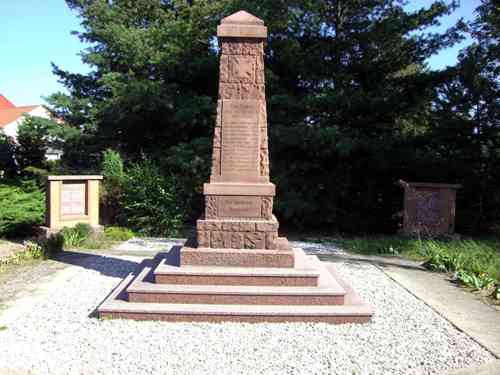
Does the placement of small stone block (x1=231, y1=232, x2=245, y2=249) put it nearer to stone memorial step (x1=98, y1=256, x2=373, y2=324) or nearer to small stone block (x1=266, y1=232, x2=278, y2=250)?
small stone block (x1=266, y1=232, x2=278, y2=250)

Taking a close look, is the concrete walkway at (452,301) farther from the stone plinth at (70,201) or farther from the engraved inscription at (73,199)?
the engraved inscription at (73,199)

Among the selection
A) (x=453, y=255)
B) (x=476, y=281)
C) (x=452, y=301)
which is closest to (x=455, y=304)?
(x=452, y=301)

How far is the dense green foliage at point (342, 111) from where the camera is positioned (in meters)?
12.9

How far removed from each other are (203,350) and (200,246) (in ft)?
6.50

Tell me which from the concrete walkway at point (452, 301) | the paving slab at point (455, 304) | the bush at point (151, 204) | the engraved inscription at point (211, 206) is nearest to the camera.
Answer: the concrete walkway at point (452, 301)

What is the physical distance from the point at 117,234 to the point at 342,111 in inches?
291

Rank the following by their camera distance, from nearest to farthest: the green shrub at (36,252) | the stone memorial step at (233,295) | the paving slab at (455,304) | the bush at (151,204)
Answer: the paving slab at (455,304)
the stone memorial step at (233,295)
the green shrub at (36,252)
the bush at (151,204)

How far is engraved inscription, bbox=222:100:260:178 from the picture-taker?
6195mm

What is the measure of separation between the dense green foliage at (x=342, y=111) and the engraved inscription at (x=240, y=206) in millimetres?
6306

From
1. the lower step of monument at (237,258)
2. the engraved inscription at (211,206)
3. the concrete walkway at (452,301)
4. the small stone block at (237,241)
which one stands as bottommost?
the concrete walkway at (452,301)

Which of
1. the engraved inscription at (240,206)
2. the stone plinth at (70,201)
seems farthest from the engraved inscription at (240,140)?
the stone plinth at (70,201)

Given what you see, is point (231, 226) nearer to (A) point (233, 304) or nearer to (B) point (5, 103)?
(A) point (233, 304)

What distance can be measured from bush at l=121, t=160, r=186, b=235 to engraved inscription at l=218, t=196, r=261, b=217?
6.31 meters

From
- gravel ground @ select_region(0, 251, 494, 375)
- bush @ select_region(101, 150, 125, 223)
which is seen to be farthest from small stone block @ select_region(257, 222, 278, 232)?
bush @ select_region(101, 150, 125, 223)
